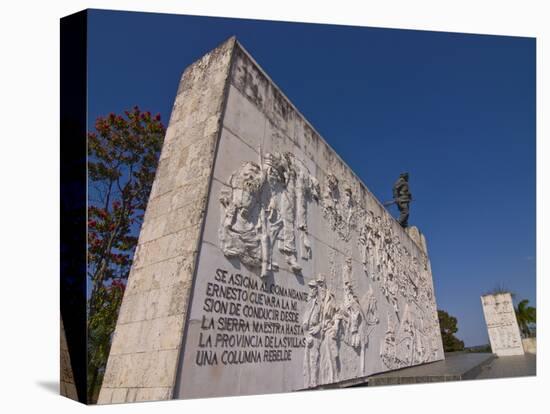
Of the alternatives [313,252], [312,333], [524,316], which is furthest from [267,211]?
[524,316]

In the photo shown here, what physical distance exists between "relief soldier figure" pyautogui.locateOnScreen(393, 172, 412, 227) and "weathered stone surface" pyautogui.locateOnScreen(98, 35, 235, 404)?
1189 centimetres

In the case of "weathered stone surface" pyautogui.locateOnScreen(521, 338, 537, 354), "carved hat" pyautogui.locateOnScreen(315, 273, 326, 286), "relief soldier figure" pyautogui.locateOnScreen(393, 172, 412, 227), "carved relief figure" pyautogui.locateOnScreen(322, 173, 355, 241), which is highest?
"relief soldier figure" pyautogui.locateOnScreen(393, 172, 412, 227)

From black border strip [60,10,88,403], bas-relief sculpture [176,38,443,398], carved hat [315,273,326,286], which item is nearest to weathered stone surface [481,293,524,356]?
bas-relief sculpture [176,38,443,398]

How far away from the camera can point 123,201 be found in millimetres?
11055

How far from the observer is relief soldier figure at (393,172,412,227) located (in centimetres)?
1734

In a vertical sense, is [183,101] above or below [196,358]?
above

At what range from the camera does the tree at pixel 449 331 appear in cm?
3045

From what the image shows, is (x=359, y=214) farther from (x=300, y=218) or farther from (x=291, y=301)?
(x=291, y=301)

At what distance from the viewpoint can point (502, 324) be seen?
753 inches

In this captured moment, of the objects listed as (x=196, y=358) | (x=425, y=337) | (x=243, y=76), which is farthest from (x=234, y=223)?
(x=425, y=337)

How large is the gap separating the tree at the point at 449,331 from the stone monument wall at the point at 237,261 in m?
23.4

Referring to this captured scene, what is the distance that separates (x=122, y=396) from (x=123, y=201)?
6278 mm

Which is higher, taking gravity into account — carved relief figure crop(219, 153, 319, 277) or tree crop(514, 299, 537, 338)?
tree crop(514, 299, 537, 338)

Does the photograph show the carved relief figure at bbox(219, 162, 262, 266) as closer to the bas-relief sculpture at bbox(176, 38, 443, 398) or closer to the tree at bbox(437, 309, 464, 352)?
the bas-relief sculpture at bbox(176, 38, 443, 398)
